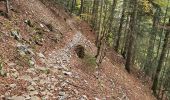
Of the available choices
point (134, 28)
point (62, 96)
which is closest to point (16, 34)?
point (62, 96)

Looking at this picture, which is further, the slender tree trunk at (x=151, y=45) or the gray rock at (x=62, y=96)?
the slender tree trunk at (x=151, y=45)

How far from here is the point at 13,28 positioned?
13.8m

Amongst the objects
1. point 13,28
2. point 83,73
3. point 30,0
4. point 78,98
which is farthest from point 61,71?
point 30,0

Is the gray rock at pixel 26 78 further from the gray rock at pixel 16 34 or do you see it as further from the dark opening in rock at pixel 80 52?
the dark opening in rock at pixel 80 52

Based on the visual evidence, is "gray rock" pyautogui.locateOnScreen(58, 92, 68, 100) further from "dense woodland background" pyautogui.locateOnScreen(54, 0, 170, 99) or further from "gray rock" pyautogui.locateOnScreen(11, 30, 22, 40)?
"dense woodland background" pyautogui.locateOnScreen(54, 0, 170, 99)

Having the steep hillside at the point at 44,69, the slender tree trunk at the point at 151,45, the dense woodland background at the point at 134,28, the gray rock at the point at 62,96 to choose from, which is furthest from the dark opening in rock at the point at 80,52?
the slender tree trunk at the point at 151,45

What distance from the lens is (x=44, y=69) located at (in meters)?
11.6

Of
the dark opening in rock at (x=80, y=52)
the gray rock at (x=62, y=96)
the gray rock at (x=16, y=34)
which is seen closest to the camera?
the gray rock at (x=62, y=96)

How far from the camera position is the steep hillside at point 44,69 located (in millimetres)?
9711

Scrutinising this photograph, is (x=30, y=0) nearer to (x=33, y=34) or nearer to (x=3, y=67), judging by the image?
(x=33, y=34)

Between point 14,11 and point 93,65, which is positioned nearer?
point 93,65

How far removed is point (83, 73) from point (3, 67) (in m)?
4.10

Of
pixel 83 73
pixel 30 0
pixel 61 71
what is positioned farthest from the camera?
pixel 30 0

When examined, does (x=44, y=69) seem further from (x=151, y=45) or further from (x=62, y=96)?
(x=151, y=45)
